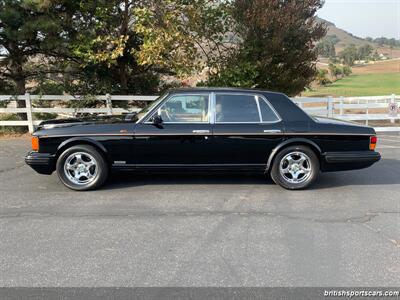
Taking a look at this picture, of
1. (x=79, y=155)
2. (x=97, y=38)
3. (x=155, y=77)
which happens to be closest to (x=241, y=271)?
(x=79, y=155)

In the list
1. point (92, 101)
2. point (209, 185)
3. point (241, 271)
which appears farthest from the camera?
point (92, 101)

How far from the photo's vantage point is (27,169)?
7.08m

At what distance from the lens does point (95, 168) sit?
18.8 ft

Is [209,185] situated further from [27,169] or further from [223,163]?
[27,169]

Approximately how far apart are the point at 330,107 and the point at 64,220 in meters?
10.3

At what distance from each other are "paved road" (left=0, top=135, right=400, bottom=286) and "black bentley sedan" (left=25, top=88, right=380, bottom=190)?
36 centimetres

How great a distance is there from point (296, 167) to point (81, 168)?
10.3 feet

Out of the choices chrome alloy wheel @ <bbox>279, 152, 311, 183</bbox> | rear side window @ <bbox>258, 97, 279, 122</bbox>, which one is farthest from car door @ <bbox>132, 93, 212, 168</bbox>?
chrome alloy wheel @ <bbox>279, 152, 311, 183</bbox>

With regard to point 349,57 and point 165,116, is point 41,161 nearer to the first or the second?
point 165,116

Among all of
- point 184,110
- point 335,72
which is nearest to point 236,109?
point 184,110

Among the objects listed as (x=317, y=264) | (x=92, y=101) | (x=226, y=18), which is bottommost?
(x=317, y=264)

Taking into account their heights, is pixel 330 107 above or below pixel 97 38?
below

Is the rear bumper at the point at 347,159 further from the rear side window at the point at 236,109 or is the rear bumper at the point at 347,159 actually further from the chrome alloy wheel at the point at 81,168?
the chrome alloy wheel at the point at 81,168

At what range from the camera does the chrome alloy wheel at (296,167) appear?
19.0 feet
